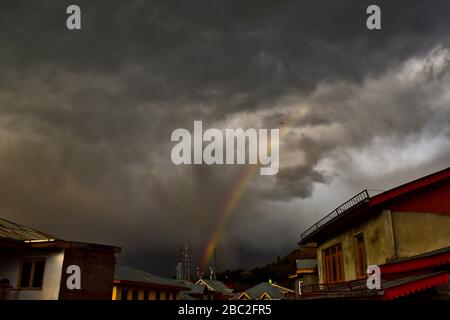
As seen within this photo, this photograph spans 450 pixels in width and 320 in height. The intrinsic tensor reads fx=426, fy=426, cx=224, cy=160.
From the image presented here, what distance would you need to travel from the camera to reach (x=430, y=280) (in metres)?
14.4

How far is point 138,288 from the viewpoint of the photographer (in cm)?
3712

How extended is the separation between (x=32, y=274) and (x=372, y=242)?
18.2 meters

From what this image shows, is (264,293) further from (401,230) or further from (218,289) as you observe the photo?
(401,230)

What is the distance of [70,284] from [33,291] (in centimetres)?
192

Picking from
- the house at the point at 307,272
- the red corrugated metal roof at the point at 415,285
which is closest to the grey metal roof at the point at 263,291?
the house at the point at 307,272

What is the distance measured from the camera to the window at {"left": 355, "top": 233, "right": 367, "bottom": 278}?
21.0 meters

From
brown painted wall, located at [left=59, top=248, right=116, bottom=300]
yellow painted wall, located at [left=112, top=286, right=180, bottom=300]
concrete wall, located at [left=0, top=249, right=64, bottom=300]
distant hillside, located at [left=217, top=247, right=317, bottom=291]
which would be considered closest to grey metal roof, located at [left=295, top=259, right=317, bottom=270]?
yellow painted wall, located at [left=112, top=286, right=180, bottom=300]

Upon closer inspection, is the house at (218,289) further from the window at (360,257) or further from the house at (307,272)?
the window at (360,257)

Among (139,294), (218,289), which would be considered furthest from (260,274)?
(139,294)
